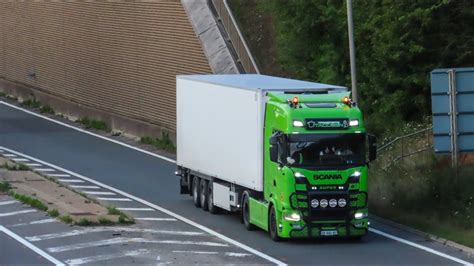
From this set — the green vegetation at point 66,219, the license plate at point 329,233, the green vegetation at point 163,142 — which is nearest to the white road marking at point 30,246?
the green vegetation at point 66,219

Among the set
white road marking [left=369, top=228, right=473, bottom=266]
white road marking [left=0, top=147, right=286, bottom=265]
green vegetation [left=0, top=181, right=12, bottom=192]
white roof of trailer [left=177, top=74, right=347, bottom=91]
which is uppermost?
white roof of trailer [left=177, top=74, right=347, bottom=91]

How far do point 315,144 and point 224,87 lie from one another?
453cm

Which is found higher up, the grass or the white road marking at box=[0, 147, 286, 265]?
the grass

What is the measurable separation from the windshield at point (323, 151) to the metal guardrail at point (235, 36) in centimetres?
1872

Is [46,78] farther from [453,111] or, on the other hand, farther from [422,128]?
[453,111]

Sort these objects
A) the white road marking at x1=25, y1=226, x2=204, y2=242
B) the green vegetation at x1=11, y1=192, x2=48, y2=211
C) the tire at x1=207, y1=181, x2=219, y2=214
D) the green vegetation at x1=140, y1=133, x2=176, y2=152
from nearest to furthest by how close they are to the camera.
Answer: the white road marking at x1=25, y1=226, x2=204, y2=242 → the green vegetation at x1=11, y1=192, x2=48, y2=211 → the tire at x1=207, y1=181, x2=219, y2=214 → the green vegetation at x1=140, y1=133, x2=176, y2=152

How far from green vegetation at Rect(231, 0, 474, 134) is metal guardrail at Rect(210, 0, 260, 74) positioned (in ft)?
5.04

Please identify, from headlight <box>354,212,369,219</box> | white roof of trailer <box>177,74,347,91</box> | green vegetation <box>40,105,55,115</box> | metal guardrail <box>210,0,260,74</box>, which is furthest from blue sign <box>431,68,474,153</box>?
green vegetation <box>40,105,55,115</box>

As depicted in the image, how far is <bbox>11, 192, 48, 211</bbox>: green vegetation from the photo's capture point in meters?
30.7

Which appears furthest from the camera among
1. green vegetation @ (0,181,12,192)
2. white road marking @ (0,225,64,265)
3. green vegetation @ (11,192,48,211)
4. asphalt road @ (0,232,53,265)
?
green vegetation @ (0,181,12,192)

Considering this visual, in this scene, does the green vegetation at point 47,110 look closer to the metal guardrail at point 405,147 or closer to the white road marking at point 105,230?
the metal guardrail at point 405,147

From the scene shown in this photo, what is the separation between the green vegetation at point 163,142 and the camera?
46.1m

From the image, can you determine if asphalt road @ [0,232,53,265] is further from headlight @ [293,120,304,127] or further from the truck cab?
headlight @ [293,120,304,127]

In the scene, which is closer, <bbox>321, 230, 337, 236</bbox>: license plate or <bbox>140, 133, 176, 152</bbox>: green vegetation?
<bbox>321, 230, 337, 236</bbox>: license plate
